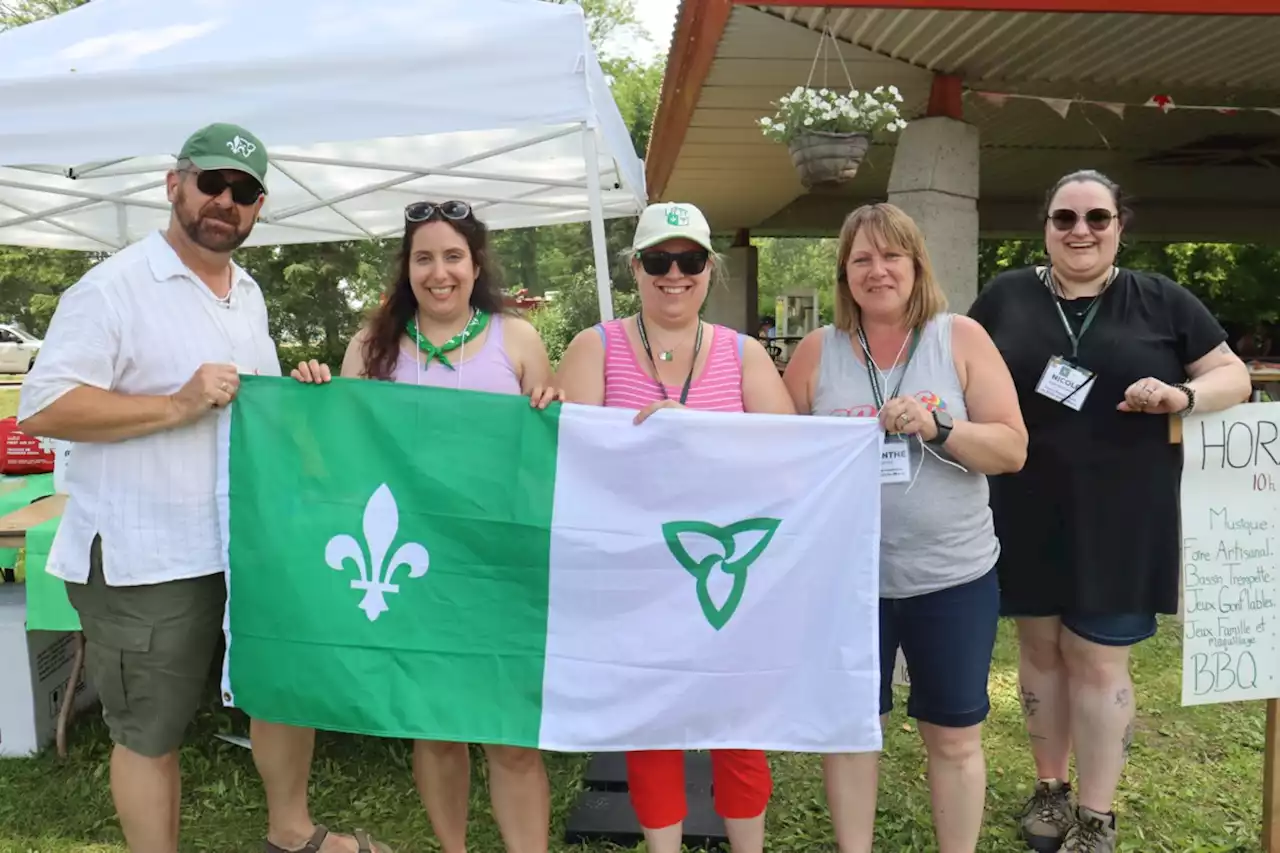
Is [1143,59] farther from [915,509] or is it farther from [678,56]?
[915,509]

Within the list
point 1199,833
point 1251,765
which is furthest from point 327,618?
point 1251,765

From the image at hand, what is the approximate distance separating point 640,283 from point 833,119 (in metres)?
3.43

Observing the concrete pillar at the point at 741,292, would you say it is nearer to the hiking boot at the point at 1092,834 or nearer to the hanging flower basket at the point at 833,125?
the hanging flower basket at the point at 833,125

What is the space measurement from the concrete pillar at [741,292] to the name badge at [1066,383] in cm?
1460

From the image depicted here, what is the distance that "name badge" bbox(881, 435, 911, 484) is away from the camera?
7.30 feet

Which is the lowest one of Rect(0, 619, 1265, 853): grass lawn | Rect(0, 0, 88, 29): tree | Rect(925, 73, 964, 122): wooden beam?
Rect(0, 619, 1265, 853): grass lawn

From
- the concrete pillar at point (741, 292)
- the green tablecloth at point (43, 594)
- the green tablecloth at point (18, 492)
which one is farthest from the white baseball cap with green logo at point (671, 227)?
the concrete pillar at point (741, 292)

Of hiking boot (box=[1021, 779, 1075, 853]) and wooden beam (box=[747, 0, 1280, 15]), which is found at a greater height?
wooden beam (box=[747, 0, 1280, 15])

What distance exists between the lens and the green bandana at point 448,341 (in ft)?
7.70

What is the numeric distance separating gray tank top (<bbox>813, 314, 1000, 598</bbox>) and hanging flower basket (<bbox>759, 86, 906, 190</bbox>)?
328 cm

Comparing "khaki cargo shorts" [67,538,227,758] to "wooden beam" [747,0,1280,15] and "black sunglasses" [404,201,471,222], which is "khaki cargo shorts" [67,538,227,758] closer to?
"black sunglasses" [404,201,471,222]

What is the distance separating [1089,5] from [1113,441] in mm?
3057

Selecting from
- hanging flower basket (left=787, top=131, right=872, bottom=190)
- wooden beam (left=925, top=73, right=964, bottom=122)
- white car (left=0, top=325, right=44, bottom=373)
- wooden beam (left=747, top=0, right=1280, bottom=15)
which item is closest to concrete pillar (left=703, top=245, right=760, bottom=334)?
wooden beam (left=925, top=73, right=964, bottom=122)

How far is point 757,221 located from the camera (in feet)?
53.6
